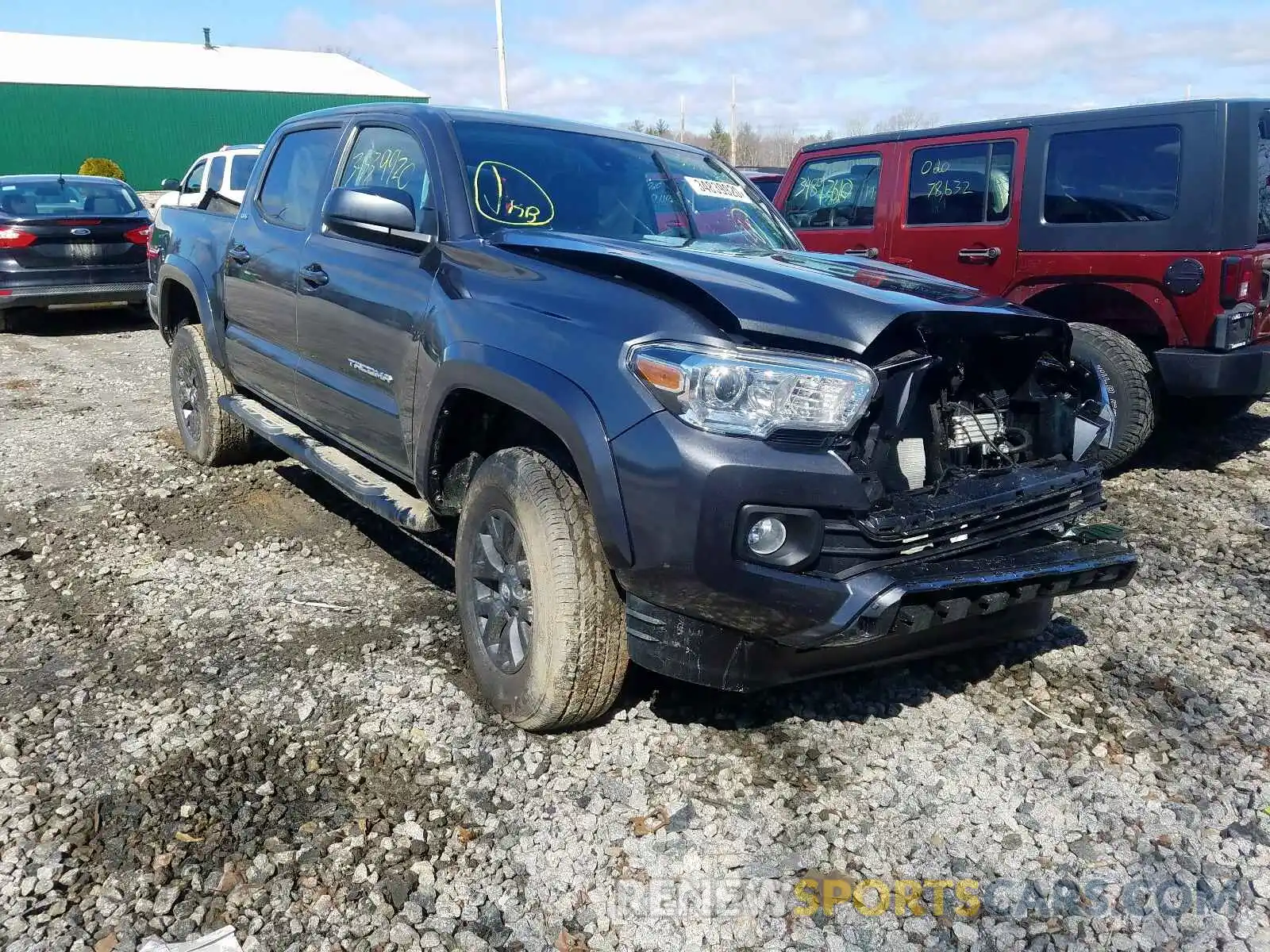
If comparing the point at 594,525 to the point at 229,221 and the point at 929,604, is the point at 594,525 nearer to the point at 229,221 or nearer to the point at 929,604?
the point at 929,604

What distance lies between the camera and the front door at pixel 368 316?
131 inches

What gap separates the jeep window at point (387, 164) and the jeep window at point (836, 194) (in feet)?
13.6

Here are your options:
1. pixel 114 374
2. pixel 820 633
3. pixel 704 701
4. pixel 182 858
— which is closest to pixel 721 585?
pixel 820 633

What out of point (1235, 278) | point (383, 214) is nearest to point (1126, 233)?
point (1235, 278)

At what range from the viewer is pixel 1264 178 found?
5352mm

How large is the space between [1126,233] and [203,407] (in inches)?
202

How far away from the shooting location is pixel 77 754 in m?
2.83

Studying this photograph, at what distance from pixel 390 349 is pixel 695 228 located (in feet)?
3.99

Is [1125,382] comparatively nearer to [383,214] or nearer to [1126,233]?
[1126,233]

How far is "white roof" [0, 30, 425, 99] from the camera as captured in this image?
35000 mm

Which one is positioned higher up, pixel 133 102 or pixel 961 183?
pixel 133 102

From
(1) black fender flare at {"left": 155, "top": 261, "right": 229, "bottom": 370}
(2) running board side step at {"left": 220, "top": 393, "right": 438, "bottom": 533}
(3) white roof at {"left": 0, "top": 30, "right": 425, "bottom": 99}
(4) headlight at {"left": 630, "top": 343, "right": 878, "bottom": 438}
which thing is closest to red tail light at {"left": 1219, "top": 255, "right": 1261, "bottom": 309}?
(4) headlight at {"left": 630, "top": 343, "right": 878, "bottom": 438}

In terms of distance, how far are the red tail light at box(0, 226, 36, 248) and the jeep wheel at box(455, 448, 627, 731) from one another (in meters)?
8.99

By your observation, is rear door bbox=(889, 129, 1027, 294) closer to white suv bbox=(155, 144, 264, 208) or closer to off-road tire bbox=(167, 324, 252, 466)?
off-road tire bbox=(167, 324, 252, 466)
